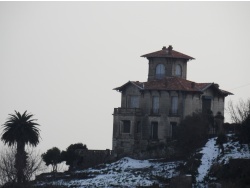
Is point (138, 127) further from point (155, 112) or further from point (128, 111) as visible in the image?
point (155, 112)

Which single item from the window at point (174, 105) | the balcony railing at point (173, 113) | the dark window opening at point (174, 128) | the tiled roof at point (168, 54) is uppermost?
the tiled roof at point (168, 54)

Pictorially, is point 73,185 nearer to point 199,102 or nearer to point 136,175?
point 136,175

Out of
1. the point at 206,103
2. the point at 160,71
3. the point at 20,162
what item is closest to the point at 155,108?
the point at 160,71

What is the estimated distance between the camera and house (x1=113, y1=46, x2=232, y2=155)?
117750 mm

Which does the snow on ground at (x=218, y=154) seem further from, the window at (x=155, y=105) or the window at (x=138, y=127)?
the window at (x=138, y=127)

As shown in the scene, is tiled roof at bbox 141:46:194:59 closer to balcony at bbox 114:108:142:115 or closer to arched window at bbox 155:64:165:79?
arched window at bbox 155:64:165:79

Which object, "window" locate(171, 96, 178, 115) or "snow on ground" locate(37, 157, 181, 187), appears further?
"window" locate(171, 96, 178, 115)

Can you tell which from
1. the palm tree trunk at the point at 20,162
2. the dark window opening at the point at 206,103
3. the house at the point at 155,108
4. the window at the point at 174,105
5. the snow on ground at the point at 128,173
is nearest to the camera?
the snow on ground at the point at 128,173

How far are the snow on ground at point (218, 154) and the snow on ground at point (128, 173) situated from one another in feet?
8.79

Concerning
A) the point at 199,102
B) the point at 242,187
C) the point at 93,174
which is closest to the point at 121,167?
the point at 93,174

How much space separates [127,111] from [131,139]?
290cm

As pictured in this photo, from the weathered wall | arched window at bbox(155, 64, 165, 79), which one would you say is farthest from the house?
the weathered wall

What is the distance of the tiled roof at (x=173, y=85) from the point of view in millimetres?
118375

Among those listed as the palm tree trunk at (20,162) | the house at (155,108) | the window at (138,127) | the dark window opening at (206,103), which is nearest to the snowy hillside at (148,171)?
the palm tree trunk at (20,162)
